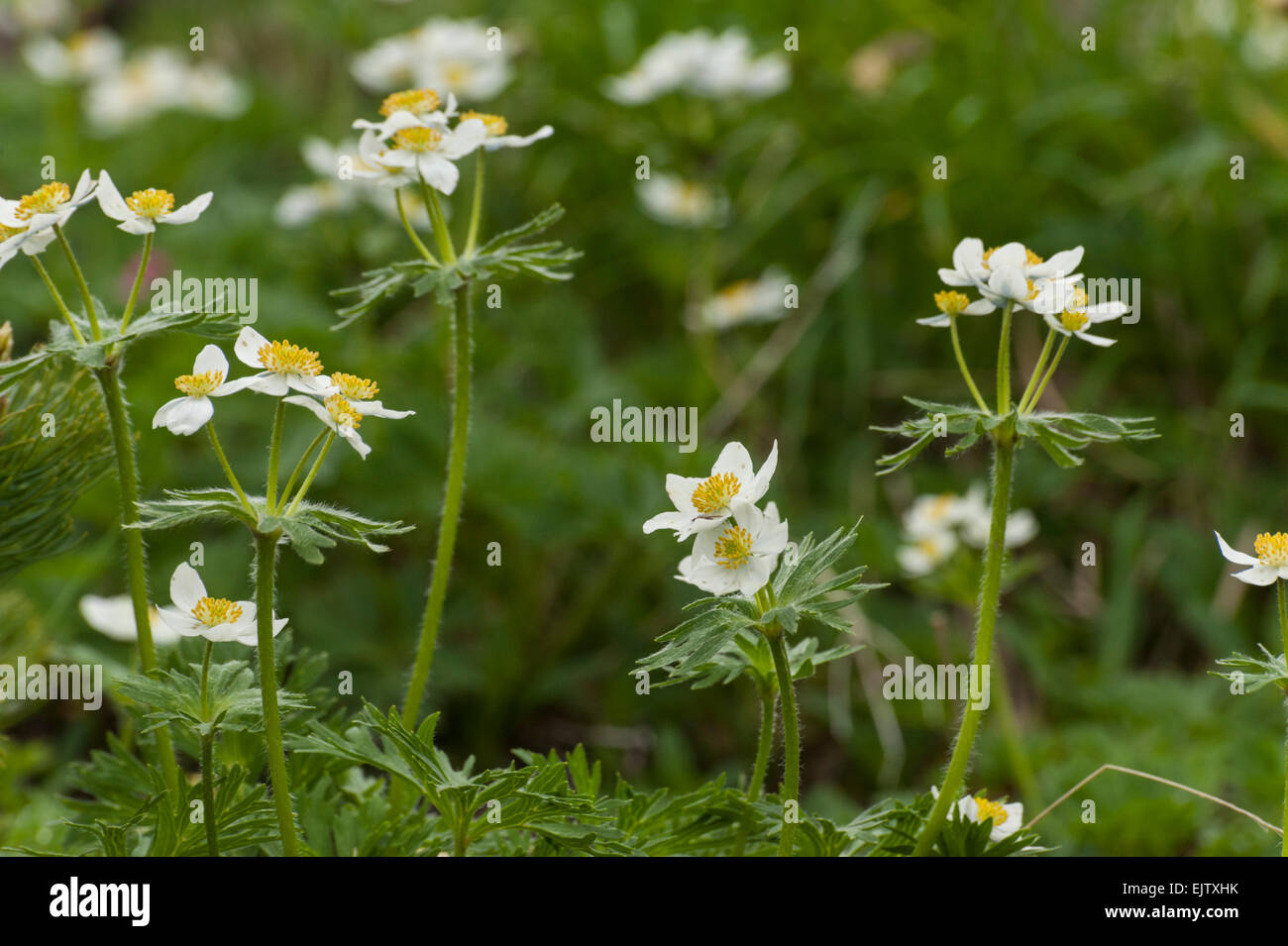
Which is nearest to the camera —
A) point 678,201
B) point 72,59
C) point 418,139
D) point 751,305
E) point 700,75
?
point 418,139

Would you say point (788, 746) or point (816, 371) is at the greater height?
point (816, 371)

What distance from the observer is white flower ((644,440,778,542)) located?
92 cm

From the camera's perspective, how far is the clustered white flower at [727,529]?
35.1 inches

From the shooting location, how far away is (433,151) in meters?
1.13

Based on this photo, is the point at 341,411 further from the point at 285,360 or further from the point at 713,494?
the point at 713,494

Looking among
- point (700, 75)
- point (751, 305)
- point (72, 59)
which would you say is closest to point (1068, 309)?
point (700, 75)

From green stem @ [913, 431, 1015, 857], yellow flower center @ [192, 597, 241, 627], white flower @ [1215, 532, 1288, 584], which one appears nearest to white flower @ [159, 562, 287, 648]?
yellow flower center @ [192, 597, 241, 627]

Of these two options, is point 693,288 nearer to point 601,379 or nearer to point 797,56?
point 601,379

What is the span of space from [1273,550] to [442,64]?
2.21 metres

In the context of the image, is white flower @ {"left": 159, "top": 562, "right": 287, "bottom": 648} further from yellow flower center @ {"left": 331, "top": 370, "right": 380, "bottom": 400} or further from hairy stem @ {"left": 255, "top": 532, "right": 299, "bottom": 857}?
yellow flower center @ {"left": 331, "top": 370, "right": 380, "bottom": 400}

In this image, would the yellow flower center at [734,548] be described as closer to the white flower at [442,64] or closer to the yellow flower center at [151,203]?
A: the yellow flower center at [151,203]

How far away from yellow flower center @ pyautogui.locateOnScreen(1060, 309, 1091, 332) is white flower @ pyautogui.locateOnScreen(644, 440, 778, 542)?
0.25 metres
